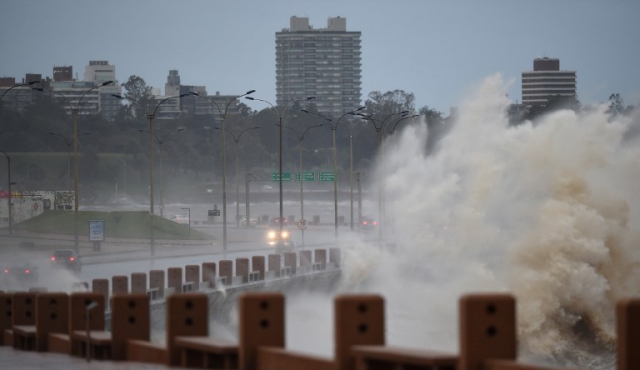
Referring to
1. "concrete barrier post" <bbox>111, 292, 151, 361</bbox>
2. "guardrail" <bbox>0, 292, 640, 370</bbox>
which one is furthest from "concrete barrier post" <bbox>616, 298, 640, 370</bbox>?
"concrete barrier post" <bbox>111, 292, 151, 361</bbox>

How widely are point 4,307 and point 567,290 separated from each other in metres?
20.9

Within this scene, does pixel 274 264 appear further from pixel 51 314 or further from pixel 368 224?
pixel 368 224

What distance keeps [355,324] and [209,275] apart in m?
29.8

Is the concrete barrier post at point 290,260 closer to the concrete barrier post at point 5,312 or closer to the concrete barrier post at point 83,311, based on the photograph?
the concrete barrier post at point 5,312

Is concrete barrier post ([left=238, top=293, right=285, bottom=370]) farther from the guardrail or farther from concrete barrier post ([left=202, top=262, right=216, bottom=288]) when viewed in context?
concrete barrier post ([left=202, top=262, right=216, bottom=288])

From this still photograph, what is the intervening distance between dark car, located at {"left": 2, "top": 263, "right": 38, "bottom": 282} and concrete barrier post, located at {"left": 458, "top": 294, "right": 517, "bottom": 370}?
126 ft

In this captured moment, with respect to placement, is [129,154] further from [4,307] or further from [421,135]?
[4,307]

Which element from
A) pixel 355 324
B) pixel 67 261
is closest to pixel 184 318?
pixel 355 324

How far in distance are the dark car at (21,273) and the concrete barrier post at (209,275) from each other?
8.66 m

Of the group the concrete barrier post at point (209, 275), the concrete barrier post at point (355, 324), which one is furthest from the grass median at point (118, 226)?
the concrete barrier post at point (355, 324)

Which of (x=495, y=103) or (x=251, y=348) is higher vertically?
(x=495, y=103)

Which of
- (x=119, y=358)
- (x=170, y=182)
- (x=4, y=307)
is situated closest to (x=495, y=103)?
(x=4, y=307)

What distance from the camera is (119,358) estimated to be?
1609 centimetres

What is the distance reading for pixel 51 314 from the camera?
19891mm
